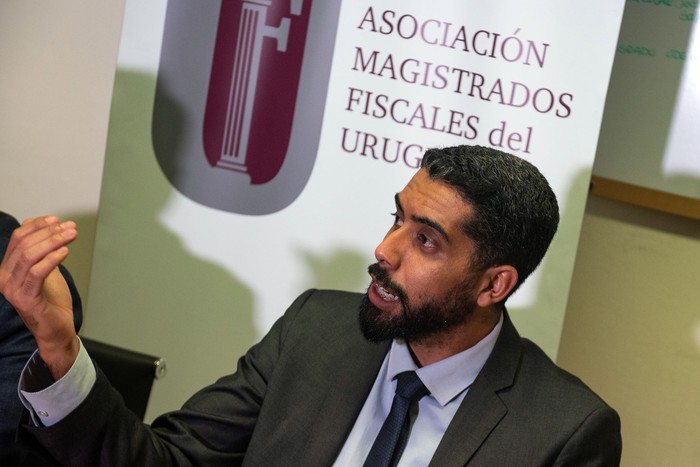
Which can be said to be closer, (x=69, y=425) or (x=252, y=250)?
(x=69, y=425)

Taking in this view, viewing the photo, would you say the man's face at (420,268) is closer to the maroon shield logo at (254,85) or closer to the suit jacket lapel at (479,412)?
the suit jacket lapel at (479,412)

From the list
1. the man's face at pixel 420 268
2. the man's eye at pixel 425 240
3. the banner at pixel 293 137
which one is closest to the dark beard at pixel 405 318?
the man's face at pixel 420 268

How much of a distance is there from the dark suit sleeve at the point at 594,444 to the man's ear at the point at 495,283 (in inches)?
13.0

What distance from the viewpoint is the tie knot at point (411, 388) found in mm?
2156

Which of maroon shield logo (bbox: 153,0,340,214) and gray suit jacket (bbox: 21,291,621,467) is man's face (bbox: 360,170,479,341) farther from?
maroon shield logo (bbox: 153,0,340,214)

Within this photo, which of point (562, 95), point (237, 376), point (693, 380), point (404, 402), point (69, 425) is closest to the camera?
point (69, 425)

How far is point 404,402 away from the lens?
2154 mm

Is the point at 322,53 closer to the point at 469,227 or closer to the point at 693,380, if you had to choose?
the point at 469,227

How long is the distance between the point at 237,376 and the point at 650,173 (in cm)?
201

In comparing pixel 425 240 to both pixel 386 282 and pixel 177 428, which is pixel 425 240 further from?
pixel 177 428

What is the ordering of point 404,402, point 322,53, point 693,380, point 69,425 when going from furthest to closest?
point 693,380
point 322,53
point 404,402
point 69,425

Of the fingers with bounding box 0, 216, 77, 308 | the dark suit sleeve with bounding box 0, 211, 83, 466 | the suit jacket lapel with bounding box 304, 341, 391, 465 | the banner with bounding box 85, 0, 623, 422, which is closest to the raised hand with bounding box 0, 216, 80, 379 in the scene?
the fingers with bounding box 0, 216, 77, 308

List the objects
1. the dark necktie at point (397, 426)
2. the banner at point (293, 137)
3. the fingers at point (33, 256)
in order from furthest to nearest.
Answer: the banner at point (293, 137) → the dark necktie at point (397, 426) → the fingers at point (33, 256)

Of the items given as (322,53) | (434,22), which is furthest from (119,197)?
(434,22)
